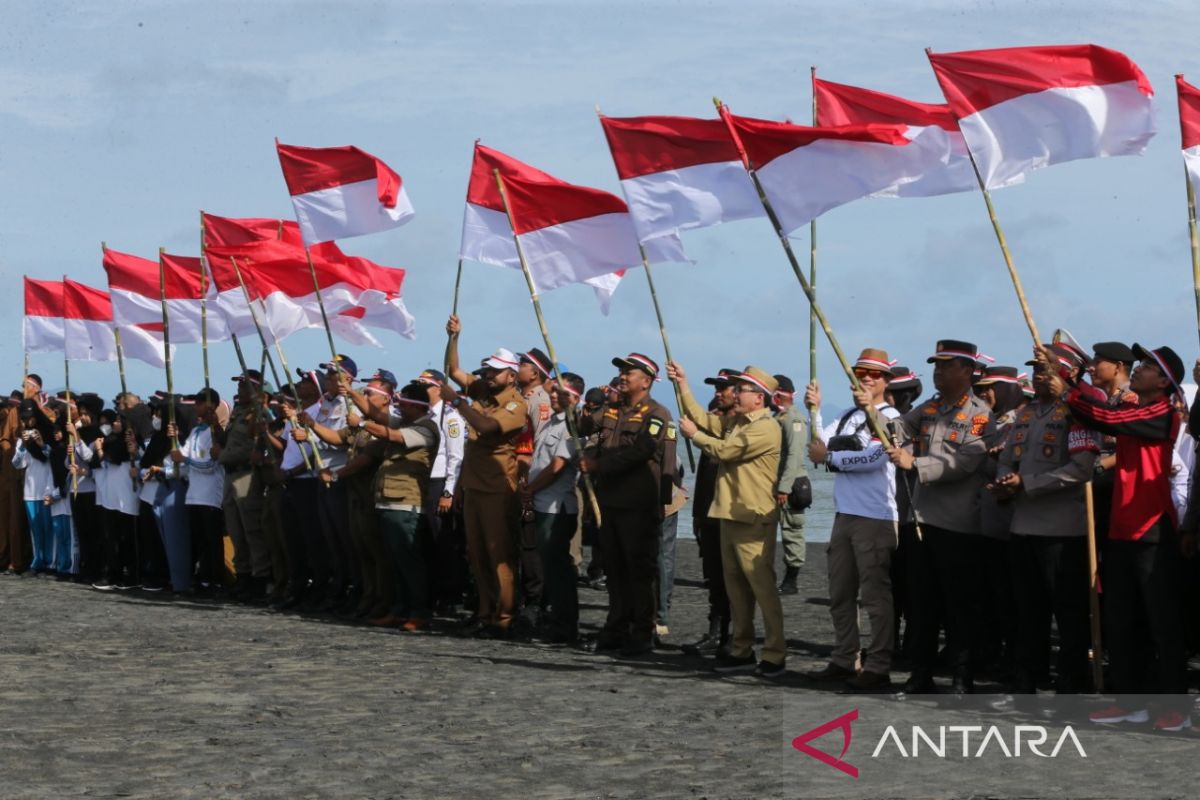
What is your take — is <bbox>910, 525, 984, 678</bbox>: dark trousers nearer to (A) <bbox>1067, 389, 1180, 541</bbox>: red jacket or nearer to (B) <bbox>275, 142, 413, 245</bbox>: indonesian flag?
(A) <bbox>1067, 389, 1180, 541</bbox>: red jacket

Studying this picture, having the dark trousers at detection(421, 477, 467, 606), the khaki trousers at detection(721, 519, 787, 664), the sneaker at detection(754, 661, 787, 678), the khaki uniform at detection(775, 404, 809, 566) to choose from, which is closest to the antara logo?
the sneaker at detection(754, 661, 787, 678)

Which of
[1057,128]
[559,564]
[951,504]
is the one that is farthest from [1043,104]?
[559,564]

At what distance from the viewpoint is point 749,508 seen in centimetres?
1173

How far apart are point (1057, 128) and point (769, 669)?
12.8ft

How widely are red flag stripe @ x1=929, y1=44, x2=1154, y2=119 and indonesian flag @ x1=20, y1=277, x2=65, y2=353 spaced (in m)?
13.0

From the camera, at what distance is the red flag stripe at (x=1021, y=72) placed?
1035cm

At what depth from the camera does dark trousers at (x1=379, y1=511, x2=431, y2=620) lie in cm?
1486

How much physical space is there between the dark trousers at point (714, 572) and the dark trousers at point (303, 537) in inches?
177

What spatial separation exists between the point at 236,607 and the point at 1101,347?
955cm

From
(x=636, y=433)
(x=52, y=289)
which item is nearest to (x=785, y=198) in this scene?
(x=636, y=433)

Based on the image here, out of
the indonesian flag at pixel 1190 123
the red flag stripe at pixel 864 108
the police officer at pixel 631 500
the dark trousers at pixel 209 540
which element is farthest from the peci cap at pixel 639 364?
the dark trousers at pixel 209 540

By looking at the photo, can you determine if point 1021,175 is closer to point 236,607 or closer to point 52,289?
point 236,607

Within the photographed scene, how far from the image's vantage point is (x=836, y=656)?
11.2 metres

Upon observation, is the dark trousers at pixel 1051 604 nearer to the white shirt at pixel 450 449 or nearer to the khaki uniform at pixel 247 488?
the white shirt at pixel 450 449
